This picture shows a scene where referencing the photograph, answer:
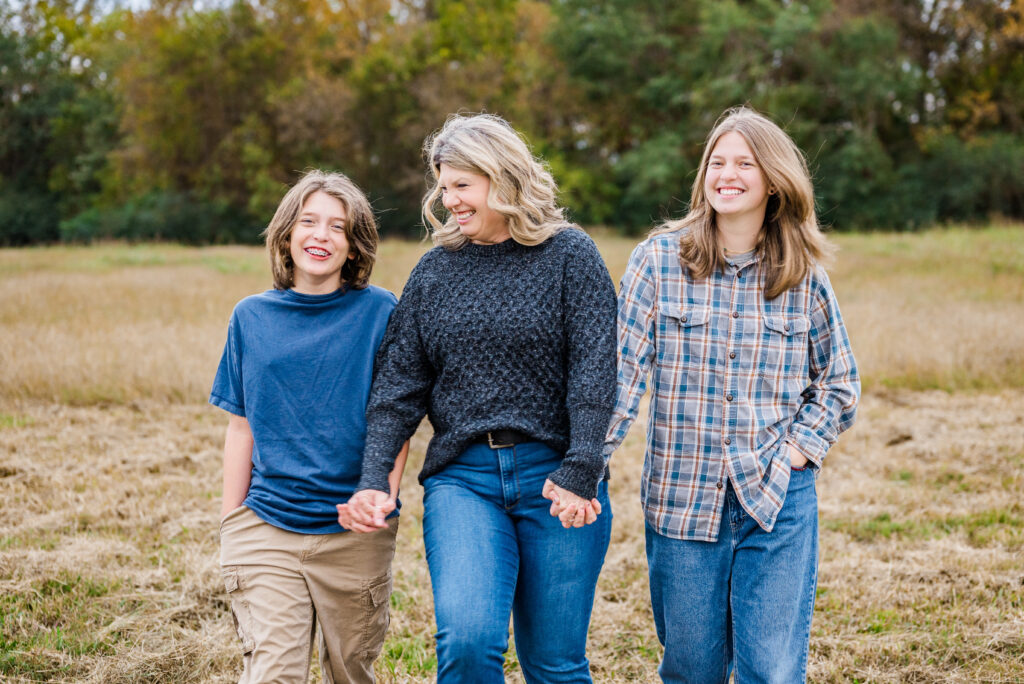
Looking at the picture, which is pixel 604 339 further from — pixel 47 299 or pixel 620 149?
pixel 620 149

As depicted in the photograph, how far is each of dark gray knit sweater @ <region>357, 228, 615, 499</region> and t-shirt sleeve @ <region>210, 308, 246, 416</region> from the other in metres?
0.46

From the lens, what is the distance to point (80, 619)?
4.01 metres

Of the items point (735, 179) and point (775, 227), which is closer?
point (735, 179)

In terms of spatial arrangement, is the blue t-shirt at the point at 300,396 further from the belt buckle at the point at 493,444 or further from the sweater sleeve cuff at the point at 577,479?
the sweater sleeve cuff at the point at 577,479

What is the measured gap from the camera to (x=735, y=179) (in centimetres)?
273

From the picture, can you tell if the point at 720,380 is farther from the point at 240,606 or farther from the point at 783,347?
the point at 240,606

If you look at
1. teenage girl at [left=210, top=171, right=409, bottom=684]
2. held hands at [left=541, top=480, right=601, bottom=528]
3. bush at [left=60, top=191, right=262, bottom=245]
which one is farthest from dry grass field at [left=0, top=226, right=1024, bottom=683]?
bush at [left=60, top=191, right=262, bottom=245]

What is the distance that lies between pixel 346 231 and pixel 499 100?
1304 inches

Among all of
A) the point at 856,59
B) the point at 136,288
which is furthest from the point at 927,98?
the point at 136,288

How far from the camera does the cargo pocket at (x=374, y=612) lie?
280 cm

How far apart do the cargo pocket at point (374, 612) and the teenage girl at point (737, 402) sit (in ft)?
2.95

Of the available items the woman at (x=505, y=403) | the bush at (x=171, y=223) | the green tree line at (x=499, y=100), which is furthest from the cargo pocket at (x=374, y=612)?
the bush at (x=171, y=223)

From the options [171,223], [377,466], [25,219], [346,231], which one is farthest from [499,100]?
[377,466]

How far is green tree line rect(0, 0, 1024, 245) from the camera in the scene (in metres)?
32.2
